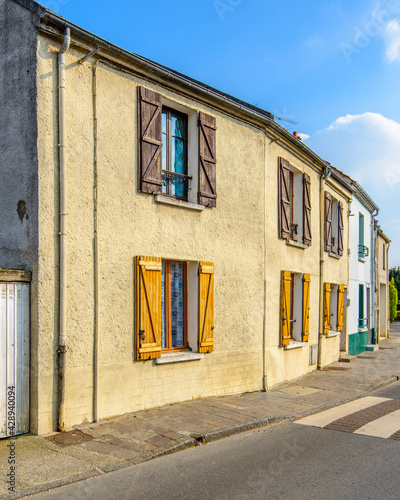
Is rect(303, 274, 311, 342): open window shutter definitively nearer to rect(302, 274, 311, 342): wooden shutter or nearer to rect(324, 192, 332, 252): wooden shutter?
rect(302, 274, 311, 342): wooden shutter

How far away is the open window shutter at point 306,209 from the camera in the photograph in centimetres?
1302

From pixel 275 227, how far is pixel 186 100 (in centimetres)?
391

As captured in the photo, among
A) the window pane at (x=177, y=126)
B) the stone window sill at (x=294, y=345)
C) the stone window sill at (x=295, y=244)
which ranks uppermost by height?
the window pane at (x=177, y=126)

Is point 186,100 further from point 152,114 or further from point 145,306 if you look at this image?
point 145,306

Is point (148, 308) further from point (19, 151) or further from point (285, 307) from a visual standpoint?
point (285, 307)

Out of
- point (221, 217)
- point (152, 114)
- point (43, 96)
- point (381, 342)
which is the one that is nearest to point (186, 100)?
point (152, 114)

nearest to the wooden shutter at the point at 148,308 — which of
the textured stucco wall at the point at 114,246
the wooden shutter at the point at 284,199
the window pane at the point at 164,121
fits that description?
the textured stucco wall at the point at 114,246

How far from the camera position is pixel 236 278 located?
9.77m

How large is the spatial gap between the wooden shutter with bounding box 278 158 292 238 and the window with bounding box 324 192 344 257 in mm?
3426

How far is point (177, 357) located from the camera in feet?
26.8

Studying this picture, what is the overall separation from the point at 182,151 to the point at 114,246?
103 inches

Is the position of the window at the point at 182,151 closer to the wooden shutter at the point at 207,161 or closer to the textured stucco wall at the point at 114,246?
the wooden shutter at the point at 207,161

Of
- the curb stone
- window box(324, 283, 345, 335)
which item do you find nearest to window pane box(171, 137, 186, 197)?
the curb stone

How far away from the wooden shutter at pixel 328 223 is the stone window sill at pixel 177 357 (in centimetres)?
789
